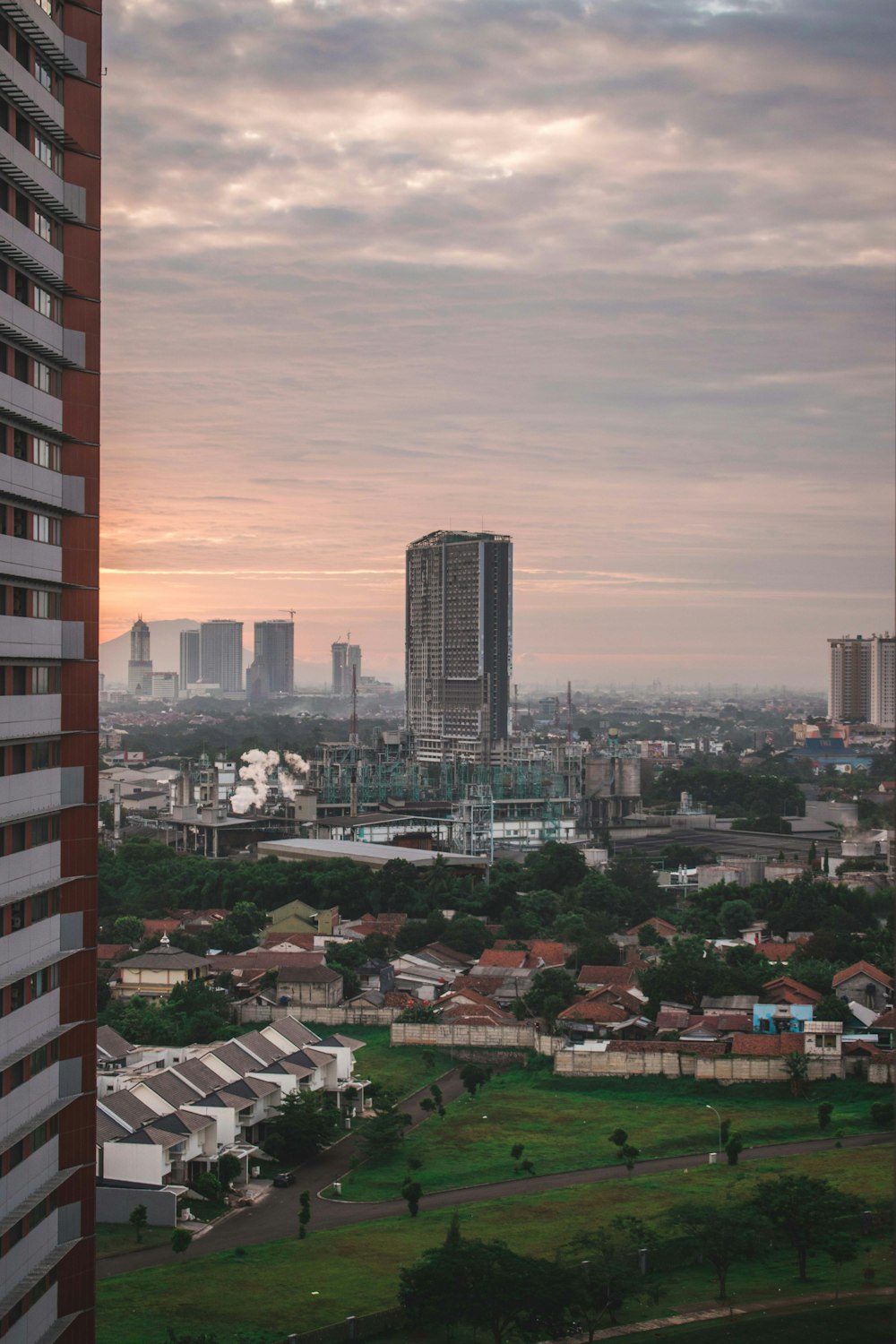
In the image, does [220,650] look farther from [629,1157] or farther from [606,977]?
[629,1157]

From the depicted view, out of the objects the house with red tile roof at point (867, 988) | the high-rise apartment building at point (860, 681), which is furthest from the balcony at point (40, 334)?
the high-rise apartment building at point (860, 681)

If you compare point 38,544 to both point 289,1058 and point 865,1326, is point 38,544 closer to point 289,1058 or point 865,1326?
point 865,1326

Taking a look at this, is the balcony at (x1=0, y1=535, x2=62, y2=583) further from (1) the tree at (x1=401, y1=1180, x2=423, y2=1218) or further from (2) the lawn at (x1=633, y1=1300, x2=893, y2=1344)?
(1) the tree at (x1=401, y1=1180, x2=423, y2=1218)

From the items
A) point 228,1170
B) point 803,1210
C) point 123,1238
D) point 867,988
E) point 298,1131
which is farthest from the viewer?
point 867,988

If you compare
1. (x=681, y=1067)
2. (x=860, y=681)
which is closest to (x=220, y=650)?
(x=860, y=681)

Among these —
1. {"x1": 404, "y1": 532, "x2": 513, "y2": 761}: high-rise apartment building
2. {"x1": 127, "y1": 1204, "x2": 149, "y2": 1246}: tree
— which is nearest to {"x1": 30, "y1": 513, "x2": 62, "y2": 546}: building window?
{"x1": 127, "y1": 1204, "x2": 149, "y2": 1246}: tree
